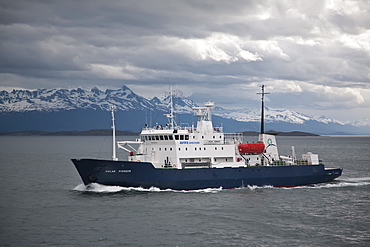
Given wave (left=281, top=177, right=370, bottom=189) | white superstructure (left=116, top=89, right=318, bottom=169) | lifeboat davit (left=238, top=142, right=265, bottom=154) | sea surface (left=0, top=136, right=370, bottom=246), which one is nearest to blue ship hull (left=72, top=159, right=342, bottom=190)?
sea surface (left=0, top=136, right=370, bottom=246)

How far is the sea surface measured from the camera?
22263 millimetres

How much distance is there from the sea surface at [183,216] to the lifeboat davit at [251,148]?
350 cm

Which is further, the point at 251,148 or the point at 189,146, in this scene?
the point at 251,148

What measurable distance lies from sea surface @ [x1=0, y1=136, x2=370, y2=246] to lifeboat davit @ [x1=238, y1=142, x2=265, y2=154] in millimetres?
3503

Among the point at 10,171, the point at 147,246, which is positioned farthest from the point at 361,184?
the point at 10,171

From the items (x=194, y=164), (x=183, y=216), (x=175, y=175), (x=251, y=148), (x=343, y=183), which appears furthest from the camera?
(x=343, y=183)

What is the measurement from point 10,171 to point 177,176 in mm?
26468

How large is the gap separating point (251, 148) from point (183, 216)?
12918 millimetres

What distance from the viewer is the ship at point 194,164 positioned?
32.4m

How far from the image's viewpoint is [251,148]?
37531 mm

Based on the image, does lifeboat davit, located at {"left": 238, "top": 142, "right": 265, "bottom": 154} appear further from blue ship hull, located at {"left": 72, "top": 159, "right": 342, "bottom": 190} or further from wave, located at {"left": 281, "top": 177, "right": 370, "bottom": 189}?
wave, located at {"left": 281, "top": 177, "right": 370, "bottom": 189}

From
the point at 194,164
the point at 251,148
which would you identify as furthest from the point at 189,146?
the point at 251,148

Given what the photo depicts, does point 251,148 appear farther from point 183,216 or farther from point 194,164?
point 183,216

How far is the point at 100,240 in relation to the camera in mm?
21953
